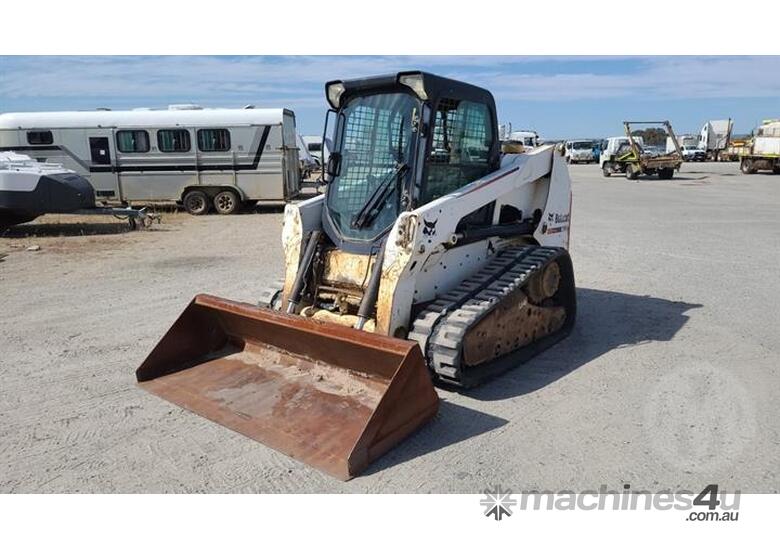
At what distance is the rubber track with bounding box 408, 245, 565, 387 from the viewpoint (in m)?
4.23

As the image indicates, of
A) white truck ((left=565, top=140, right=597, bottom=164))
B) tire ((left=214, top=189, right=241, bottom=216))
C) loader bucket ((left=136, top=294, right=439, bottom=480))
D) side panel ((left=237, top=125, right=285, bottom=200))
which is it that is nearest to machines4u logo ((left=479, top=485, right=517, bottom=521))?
loader bucket ((left=136, top=294, right=439, bottom=480))

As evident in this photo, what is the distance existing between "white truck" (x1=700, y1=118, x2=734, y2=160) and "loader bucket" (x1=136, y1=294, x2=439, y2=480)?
5347 centimetres

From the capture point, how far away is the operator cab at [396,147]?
4766 millimetres

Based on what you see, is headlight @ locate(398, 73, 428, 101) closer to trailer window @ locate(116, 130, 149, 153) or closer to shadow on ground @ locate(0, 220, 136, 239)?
shadow on ground @ locate(0, 220, 136, 239)

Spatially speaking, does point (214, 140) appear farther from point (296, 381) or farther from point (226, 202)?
point (296, 381)

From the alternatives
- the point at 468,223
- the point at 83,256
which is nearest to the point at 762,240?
the point at 468,223

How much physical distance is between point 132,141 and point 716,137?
48.5 meters

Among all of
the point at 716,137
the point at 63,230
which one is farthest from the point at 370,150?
the point at 716,137

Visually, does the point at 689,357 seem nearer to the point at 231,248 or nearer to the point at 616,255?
the point at 616,255

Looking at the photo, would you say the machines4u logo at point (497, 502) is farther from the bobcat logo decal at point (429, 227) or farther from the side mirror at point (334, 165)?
the side mirror at point (334, 165)

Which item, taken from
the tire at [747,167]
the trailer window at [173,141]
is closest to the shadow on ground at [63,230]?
the trailer window at [173,141]

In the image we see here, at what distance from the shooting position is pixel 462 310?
4484 millimetres

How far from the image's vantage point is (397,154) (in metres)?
4.97

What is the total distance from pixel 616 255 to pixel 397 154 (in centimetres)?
641
